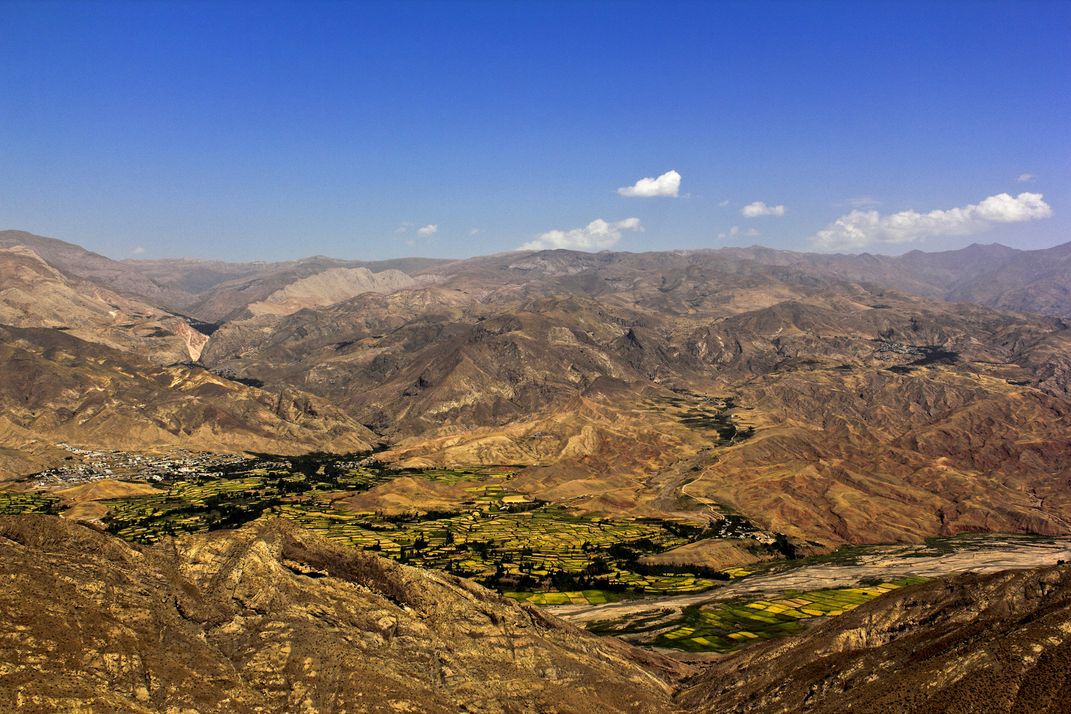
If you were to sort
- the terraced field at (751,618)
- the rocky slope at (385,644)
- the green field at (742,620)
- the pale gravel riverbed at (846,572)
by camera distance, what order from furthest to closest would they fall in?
the pale gravel riverbed at (846,572)
the green field at (742,620)
the terraced field at (751,618)
the rocky slope at (385,644)

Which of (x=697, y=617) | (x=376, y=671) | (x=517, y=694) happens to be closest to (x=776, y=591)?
(x=697, y=617)

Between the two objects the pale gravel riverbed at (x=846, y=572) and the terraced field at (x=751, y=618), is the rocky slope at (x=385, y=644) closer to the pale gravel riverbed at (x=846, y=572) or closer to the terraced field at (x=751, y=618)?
the terraced field at (x=751, y=618)

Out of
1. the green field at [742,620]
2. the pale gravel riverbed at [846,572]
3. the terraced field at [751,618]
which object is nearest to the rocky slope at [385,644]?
the terraced field at [751,618]

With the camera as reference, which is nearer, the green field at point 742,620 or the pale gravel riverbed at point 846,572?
the green field at point 742,620

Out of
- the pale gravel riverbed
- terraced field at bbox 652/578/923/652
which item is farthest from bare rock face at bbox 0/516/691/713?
the pale gravel riverbed

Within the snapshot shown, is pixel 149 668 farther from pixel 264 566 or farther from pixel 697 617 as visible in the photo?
pixel 697 617

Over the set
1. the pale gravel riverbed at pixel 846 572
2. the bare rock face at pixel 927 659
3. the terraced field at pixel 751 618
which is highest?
the bare rock face at pixel 927 659
